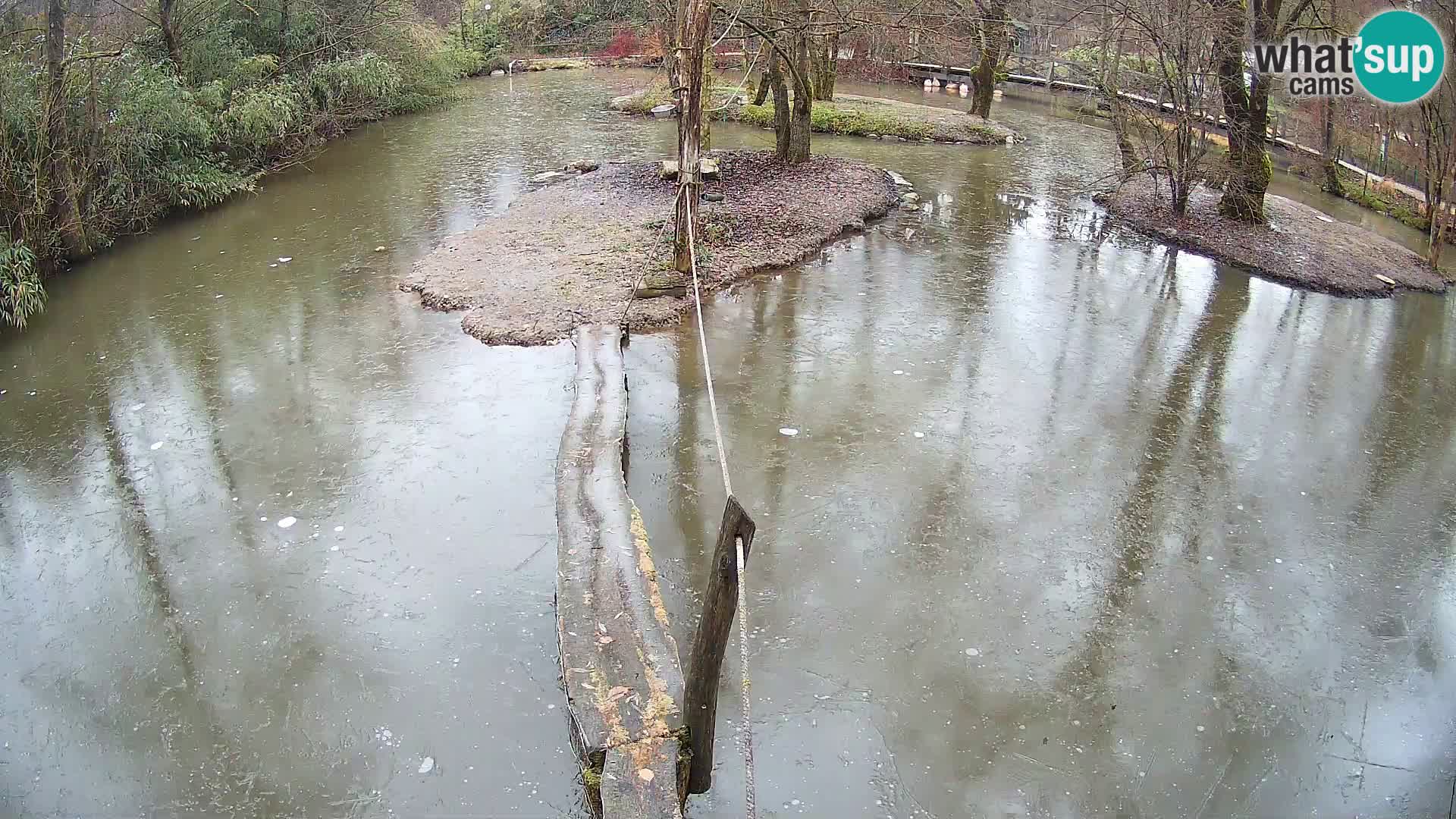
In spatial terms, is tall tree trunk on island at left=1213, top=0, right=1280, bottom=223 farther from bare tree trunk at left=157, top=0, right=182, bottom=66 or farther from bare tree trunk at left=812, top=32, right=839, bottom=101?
bare tree trunk at left=157, top=0, right=182, bottom=66

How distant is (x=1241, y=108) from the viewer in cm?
1146

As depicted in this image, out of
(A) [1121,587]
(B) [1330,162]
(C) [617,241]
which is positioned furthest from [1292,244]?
(A) [1121,587]

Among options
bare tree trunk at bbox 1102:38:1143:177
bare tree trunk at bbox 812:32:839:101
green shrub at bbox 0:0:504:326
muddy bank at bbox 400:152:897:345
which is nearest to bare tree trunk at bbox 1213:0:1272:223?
bare tree trunk at bbox 1102:38:1143:177

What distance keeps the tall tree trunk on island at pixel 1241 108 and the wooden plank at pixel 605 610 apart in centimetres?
911

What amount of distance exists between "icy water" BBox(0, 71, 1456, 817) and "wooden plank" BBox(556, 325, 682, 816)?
319 mm

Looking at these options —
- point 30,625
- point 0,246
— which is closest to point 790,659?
point 30,625

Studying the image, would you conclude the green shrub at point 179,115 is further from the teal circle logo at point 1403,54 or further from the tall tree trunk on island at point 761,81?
the teal circle logo at point 1403,54

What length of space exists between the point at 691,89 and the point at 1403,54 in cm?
927

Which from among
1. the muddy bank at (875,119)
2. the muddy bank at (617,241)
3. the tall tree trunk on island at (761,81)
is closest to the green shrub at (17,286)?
the muddy bank at (617,241)

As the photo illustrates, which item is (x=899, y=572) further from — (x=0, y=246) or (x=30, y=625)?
(x=0, y=246)

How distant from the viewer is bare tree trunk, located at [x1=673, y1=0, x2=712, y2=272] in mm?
8477

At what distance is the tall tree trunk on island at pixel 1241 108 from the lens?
35.5 feet

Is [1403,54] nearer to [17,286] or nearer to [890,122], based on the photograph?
[890,122]

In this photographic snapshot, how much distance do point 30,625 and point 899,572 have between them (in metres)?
4.58
